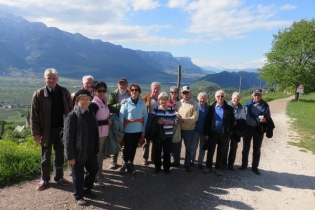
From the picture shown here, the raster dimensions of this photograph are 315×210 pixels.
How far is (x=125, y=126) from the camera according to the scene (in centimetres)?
497

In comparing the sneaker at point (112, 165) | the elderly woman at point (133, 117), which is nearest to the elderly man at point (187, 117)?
the elderly woman at point (133, 117)

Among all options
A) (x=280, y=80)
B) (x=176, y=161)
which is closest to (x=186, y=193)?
(x=176, y=161)

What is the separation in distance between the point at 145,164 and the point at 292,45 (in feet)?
89.0

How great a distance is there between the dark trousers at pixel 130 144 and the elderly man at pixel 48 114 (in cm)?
131

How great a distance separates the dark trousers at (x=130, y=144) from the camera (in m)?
5.06

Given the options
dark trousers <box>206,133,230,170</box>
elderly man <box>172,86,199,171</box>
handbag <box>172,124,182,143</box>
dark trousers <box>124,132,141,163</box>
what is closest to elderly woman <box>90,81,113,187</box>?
dark trousers <box>124,132,141,163</box>

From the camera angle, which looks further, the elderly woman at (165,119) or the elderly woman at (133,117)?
the elderly woman at (165,119)

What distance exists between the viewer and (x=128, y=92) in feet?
17.8

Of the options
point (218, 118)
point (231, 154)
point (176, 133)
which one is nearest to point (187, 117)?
point (176, 133)

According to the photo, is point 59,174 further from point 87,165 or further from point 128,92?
point 128,92

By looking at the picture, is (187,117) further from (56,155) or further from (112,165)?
(56,155)

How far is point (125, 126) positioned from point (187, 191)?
1823 mm

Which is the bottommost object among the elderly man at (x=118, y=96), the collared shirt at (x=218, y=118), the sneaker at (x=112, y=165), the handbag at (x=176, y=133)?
the sneaker at (x=112, y=165)

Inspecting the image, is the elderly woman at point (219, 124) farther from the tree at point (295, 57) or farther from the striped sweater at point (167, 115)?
the tree at point (295, 57)
